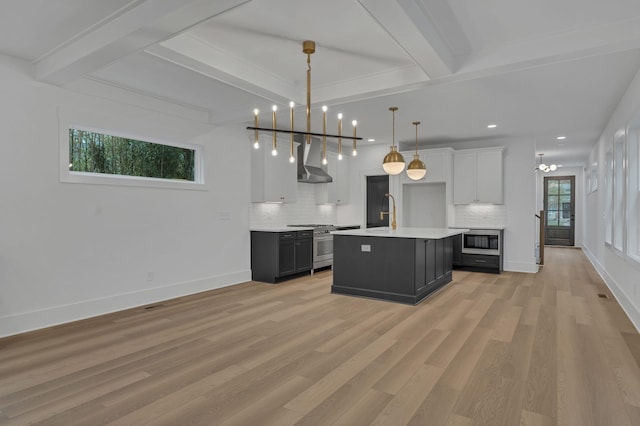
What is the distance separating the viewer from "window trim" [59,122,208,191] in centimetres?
410

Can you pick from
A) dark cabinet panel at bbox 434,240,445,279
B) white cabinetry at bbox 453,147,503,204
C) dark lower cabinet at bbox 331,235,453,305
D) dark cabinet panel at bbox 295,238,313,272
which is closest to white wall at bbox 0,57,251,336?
dark cabinet panel at bbox 295,238,313,272

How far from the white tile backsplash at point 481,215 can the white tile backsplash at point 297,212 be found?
2.79 metres

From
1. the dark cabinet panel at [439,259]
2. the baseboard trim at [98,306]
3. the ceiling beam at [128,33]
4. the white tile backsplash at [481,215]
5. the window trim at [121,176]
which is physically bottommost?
the baseboard trim at [98,306]

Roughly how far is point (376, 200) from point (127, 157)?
5.39m

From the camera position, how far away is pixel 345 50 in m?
3.73

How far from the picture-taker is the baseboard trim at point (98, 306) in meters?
3.71

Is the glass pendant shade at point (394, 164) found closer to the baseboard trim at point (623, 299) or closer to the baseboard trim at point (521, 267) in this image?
the baseboard trim at point (623, 299)

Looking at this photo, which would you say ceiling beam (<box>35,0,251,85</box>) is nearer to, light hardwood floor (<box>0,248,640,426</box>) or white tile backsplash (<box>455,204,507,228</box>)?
light hardwood floor (<box>0,248,640,426</box>)

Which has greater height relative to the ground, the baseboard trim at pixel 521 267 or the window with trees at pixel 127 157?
the window with trees at pixel 127 157

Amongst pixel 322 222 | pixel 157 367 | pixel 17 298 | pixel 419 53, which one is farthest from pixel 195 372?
pixel 322 222

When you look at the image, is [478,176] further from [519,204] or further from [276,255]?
[276,255]

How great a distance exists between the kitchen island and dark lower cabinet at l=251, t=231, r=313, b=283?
1.19 meters

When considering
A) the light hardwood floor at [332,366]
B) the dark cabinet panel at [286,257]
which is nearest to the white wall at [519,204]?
the light hardwood floor at [332,366]

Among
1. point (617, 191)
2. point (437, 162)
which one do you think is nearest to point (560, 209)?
point (437, 162)
